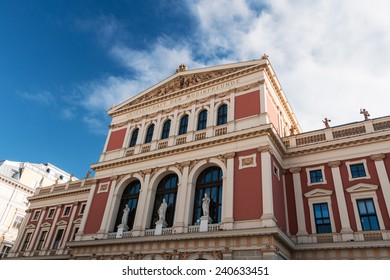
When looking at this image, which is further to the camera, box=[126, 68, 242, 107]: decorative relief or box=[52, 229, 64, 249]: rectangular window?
box=[52, 229, 64, 249]: rectangular window

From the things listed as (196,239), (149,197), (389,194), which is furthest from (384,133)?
(149,197)

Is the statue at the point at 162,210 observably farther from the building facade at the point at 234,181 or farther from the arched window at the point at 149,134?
the arched window at the point at 149,134

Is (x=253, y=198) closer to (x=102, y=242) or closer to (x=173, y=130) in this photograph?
(x=173, y=130)

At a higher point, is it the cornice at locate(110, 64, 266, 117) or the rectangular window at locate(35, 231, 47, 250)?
the cornice at locate(110, 64, 266, 117)

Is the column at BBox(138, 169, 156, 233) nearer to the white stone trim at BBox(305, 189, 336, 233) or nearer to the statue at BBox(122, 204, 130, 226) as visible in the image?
the statue at BBox(122, 204, 130, 226)

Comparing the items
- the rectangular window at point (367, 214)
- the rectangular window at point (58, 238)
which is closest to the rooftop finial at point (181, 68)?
the rectangular window at point (367, 214)

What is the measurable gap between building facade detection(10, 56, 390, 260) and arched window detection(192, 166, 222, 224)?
80mm

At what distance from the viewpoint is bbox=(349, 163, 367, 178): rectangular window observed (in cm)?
2105

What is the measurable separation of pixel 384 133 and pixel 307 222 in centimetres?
830

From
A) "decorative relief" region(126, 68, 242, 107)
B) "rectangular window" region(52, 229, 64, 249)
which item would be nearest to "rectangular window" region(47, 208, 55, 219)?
"rectangular window" region(52, 229, 64, 249)

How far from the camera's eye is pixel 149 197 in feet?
80.1

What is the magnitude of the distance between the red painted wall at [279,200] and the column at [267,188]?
0.86 m

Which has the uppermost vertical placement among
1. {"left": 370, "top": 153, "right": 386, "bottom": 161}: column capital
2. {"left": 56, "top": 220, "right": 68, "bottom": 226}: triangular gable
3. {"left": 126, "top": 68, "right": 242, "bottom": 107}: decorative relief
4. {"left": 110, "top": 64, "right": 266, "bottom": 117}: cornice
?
{"left": 126, "top": 68, "right": 242, "bottom": 107}: decorative relief

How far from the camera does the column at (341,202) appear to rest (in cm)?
1933
